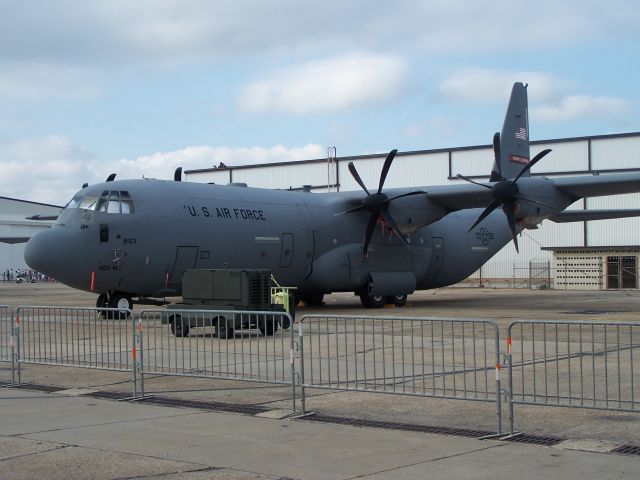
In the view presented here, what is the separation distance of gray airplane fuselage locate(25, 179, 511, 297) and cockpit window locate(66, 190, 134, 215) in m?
0.04

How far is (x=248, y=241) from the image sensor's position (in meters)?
25.8

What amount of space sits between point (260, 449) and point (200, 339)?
383 centimetres

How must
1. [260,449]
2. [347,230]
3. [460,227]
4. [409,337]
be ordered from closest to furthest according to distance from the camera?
[260,449], [409,337], [347,230], [460,227]

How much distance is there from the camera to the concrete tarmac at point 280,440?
6809mm

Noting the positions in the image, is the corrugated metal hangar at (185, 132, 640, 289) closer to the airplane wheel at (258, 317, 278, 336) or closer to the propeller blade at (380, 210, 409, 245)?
the propeller blade at (380, 210, 409, 245)

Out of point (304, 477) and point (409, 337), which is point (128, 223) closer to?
point (409, 337)

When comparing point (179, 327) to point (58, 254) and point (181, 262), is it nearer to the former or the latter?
point (58, 254)

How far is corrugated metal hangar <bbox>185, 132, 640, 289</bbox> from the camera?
49719 millimetres

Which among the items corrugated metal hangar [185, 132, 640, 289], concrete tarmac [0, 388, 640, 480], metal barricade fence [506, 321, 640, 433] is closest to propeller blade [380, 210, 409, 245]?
metal barricade fence [506, 321, 640, 433]

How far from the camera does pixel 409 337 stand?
34.3 ft

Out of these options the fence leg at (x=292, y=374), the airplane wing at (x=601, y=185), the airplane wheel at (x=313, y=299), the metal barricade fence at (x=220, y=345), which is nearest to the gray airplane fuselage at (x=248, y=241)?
the airplane wheel at (x=313, y=299)

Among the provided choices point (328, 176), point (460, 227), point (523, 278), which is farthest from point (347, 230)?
point (328, 176)

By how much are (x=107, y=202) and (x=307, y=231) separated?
692 cm

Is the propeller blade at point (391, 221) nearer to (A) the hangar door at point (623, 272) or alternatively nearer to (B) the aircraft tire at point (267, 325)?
(B) the aircraft tire at point (267, 325)
